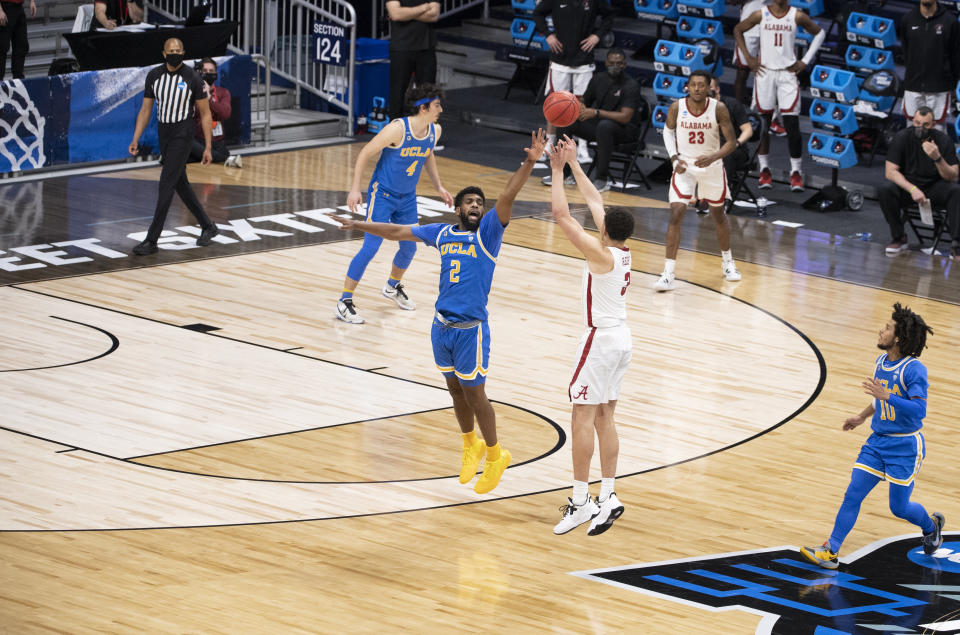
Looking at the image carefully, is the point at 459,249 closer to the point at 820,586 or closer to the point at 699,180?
the point at 820,586

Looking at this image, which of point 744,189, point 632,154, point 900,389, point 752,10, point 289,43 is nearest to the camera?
point 900,389

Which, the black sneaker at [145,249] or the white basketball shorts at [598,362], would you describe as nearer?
the white basketball shorts at [598,362]

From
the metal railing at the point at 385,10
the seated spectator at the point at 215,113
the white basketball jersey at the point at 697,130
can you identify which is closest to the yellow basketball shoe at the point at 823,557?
the white basketball jersey at the point at 697,130

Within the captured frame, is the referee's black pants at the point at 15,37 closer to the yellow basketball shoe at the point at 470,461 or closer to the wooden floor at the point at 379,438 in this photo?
the wooden floor at the point at 379,438

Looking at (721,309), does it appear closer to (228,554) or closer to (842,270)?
(842,270)

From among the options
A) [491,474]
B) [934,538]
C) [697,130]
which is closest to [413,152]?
[697,130]

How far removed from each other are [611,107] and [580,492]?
9.77m

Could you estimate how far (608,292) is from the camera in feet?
24.1

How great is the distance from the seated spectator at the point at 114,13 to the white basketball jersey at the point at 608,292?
11.7 m

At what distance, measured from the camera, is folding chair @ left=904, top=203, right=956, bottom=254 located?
14.3 metres

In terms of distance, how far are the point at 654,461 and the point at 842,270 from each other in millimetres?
5637

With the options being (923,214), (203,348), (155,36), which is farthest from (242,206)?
(923,214)

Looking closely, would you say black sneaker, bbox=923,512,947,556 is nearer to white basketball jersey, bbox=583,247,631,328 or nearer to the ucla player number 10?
the ucla player number 10

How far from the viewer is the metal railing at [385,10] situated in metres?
22.0
